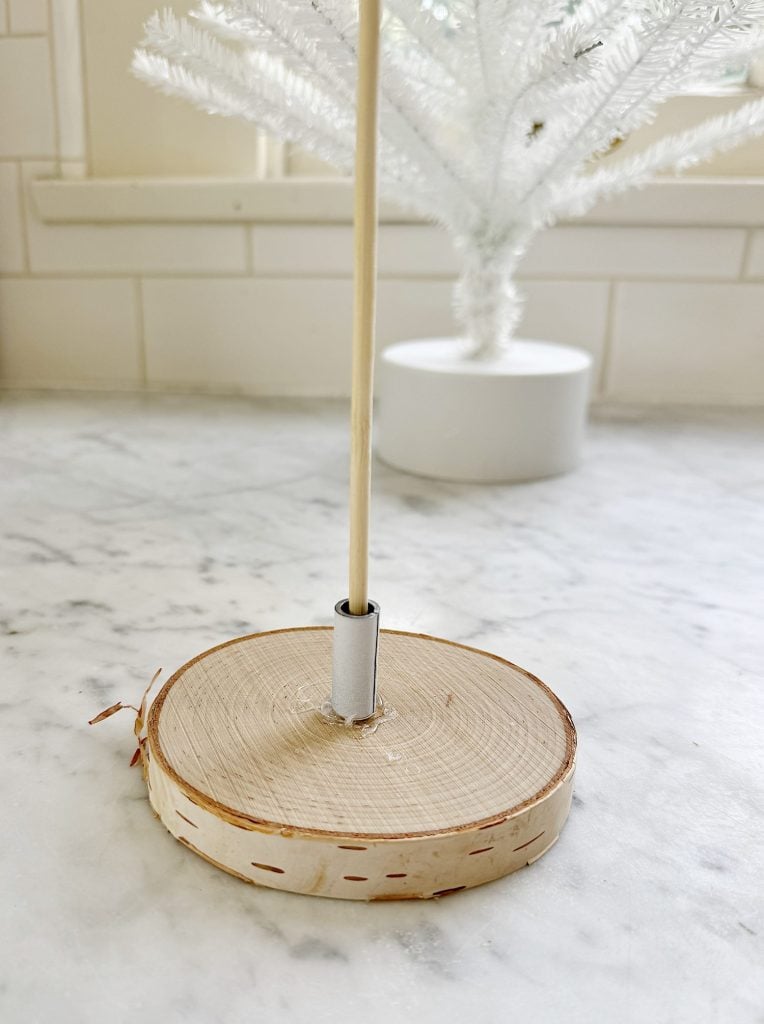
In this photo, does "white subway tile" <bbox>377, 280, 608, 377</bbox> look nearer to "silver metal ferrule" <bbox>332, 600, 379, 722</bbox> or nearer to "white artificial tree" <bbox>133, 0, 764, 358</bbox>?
"white artificial tree" <bbox>133, 0, 764, 358</bbox>

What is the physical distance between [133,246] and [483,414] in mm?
480

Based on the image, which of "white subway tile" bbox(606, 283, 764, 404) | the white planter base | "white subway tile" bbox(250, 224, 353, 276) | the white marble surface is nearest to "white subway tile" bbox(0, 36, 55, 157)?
"white subway tile" bbox(250, 224, 353, 276)

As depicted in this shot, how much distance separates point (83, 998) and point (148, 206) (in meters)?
0.82

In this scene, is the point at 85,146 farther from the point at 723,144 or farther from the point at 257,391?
the point at 723,144

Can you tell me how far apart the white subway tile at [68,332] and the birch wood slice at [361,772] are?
2.25 feet

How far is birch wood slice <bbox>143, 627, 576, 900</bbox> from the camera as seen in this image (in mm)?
254

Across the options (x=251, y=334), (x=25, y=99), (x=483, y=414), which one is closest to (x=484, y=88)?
(x=483, y=414)

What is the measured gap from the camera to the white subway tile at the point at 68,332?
946mm

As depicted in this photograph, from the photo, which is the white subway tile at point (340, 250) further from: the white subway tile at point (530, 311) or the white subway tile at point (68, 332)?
the white subway tile at point (68, 332)

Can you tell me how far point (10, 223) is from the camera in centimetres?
93

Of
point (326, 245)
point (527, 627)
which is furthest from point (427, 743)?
point (326, 245)

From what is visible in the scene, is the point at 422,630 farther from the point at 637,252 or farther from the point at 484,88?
the point at 637,252

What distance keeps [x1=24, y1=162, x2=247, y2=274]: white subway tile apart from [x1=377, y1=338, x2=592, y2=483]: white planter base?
12.0 inches

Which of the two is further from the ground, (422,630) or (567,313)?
(567,313)
